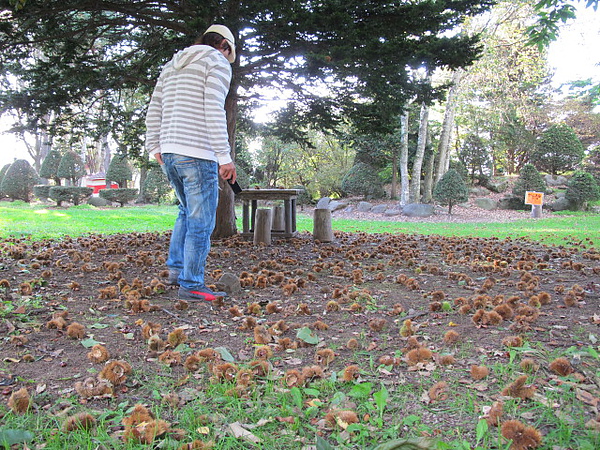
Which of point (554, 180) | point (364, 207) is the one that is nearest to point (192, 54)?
point (364, 207)

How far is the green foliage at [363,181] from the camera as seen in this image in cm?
1991

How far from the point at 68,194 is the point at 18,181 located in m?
3.25

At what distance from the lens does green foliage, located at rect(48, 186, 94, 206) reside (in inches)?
728

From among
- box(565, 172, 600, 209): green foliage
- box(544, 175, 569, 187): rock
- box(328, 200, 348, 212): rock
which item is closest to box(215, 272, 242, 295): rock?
box(328, 200, 348, 212): rock

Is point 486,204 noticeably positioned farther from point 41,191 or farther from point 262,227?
point 41,191

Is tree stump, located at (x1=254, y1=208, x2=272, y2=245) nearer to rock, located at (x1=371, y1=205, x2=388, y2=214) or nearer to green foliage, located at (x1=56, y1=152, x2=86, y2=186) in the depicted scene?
rock, located at (x1=371, y1=205, x2=388, y2=214)

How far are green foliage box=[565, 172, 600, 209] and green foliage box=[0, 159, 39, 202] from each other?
80.3 feet

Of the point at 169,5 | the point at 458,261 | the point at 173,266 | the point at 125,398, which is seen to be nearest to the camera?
the point at 125,398

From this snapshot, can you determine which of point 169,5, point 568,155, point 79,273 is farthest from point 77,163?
point 568,155

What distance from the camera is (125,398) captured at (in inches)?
73.1

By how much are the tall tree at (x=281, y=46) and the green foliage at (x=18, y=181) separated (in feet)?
51.7

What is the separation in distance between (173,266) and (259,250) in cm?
240

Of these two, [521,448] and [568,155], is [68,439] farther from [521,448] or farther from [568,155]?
[568,155]

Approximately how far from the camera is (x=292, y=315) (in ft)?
10.4
